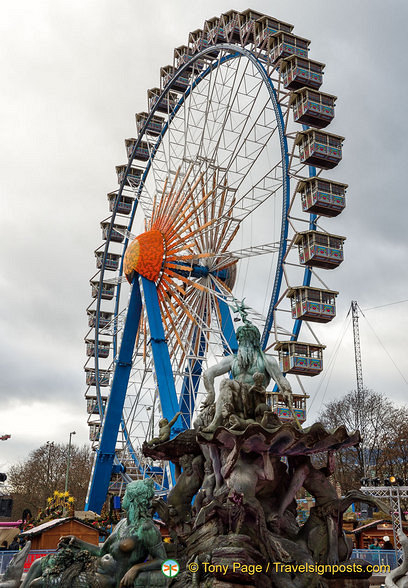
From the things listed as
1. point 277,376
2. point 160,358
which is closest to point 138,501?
point 277,376

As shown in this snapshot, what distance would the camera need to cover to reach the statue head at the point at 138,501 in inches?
235

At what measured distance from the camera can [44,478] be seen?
45.8 meters

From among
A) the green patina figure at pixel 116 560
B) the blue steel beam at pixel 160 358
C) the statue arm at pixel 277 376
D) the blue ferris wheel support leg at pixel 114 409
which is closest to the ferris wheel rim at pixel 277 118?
the blue steel beam at pixel 160 358

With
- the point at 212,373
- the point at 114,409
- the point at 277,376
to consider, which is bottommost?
the point at 277,376

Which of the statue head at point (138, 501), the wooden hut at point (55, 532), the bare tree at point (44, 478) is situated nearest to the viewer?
the statue head at point (138, 501)

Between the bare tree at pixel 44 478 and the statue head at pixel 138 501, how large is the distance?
3944 centimetres

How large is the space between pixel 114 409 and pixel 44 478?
89.4 feet

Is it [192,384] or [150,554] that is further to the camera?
[192,384]

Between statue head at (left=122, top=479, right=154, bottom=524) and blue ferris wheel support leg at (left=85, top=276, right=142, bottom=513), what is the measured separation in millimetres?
15217

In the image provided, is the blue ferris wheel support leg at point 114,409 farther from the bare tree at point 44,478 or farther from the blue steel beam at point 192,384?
the bare tree at point 44,478

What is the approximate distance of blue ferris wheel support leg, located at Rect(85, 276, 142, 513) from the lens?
21.5 m

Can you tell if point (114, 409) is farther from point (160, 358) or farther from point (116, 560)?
point (116, 560)

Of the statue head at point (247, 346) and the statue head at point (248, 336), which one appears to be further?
the statue head at point (248, 336)

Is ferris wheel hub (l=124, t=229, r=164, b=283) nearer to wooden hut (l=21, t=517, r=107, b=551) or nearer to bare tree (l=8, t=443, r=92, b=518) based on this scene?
wooden hut (l=21, t=517, r=107, b=551)
